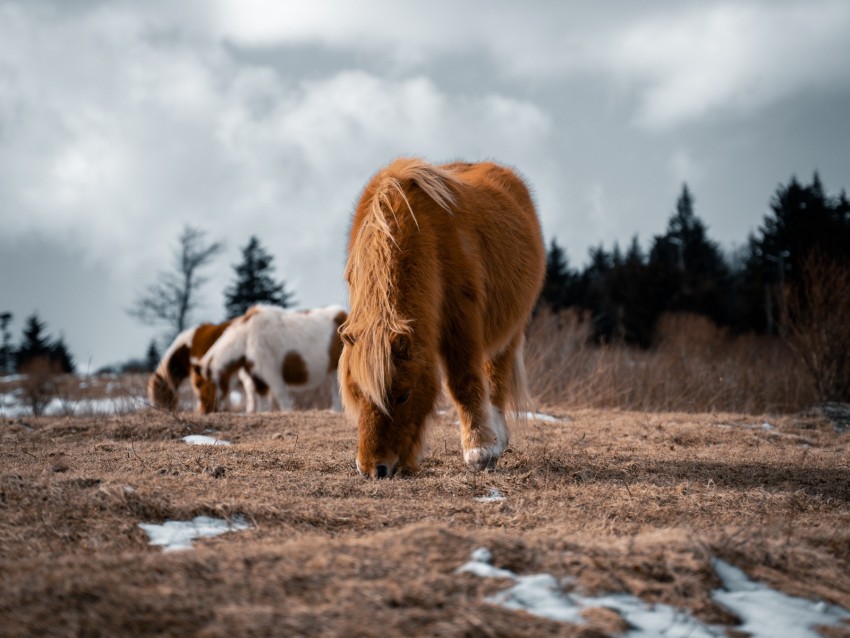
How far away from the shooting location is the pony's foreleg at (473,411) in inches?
196

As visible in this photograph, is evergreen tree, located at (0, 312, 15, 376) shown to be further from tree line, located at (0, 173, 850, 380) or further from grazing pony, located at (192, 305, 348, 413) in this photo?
grazing pony, located at (192, 305, 348, 413)

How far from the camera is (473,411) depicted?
4977 mm

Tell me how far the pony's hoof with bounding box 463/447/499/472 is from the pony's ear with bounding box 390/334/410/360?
0.92 m

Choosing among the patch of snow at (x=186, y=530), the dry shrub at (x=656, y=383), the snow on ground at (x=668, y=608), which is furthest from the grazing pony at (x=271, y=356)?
the snow on ground at (x=668, y=608)

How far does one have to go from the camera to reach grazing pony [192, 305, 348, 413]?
1290 centimetres

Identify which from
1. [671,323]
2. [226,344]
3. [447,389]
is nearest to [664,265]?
[671,323]

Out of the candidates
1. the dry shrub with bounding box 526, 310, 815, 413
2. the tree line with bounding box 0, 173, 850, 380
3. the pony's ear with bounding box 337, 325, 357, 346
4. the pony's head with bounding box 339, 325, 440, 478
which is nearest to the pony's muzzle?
the pony's head with bounding box 339, 325, 440, 478

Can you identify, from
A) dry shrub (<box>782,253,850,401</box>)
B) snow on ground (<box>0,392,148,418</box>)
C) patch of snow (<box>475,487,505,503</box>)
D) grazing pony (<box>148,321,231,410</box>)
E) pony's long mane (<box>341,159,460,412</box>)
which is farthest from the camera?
grazing pony (<box>148,321,231,410</box>)

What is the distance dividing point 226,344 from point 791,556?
37.6 ft

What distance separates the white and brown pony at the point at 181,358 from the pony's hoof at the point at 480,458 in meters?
10.4

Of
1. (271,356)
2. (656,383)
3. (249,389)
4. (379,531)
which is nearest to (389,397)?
(379,531)

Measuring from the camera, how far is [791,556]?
2695 millimetres

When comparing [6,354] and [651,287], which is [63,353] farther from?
[651,287]

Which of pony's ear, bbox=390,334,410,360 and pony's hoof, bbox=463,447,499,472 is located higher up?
pony's ear, bbox=390,334,410,360
